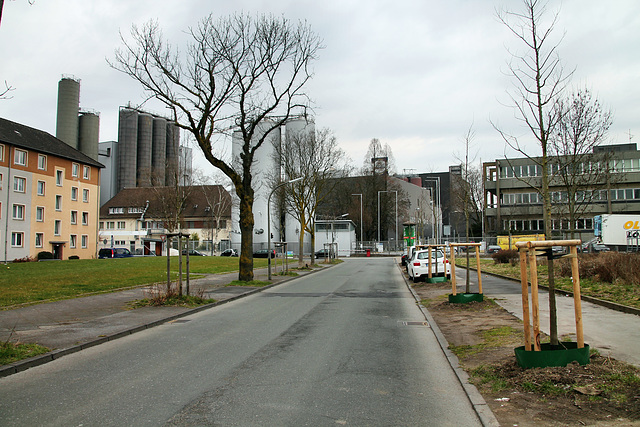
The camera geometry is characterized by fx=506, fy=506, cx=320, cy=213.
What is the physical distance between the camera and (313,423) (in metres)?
4.73

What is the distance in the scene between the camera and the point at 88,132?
79.4 metres

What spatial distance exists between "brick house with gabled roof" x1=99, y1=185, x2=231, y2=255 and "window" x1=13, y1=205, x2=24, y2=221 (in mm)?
25089

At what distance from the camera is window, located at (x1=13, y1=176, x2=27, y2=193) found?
50.8 m

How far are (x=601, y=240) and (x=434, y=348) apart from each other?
43541mm

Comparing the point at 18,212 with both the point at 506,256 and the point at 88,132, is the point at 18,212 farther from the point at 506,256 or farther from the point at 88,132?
the point at 506,256

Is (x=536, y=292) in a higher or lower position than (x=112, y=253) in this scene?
higher

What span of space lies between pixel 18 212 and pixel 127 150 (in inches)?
1478

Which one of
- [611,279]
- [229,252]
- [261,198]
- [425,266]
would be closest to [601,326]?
[611,279]

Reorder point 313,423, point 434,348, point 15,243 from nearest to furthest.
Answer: point 313,423, point 434,348, point 15,243

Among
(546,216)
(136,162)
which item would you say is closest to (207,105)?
(546,216)

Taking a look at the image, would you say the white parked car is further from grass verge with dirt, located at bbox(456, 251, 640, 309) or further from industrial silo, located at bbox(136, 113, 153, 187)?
industrial silo, located at bbox(136, 113, 153, 187)

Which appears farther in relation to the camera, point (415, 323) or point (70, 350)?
point (415, 323)

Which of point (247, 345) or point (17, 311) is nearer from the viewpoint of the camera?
point (247, 345)

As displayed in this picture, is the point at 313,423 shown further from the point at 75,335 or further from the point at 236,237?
the point at 236,237
